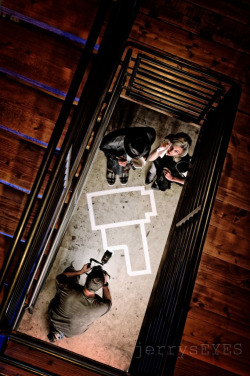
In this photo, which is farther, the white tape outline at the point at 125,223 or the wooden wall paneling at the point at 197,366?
the white tape outline at the point at 125,223

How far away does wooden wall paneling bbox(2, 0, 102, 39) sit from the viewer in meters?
2.11

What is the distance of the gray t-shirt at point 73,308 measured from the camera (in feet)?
9.74

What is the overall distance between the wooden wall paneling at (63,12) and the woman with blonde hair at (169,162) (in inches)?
63.3

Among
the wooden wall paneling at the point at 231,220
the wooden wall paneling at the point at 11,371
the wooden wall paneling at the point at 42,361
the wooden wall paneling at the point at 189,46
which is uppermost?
the wooden wall paneling at the point at 189,46

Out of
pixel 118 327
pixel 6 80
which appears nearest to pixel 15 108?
pixel 6 80

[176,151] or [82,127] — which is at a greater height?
[176,151]

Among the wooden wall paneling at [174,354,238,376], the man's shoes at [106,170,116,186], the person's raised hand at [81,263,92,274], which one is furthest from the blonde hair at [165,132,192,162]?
the wooden wall paneling at [174,354,238,376]

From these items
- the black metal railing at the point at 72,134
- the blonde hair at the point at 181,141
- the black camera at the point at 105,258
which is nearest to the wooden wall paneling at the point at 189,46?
the black metal railing at the point at 72,134

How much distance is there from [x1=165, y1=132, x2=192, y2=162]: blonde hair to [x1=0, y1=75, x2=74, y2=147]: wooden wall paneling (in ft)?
5.09

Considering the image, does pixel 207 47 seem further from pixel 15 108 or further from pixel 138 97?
pixel 15 108

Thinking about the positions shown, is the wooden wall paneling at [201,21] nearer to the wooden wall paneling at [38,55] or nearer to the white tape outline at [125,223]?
A: the wooden wall paneling at [38,55]

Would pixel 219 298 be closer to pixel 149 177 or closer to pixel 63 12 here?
pixel 149 177

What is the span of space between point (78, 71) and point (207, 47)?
1.66 m

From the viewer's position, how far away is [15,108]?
2.24 m
